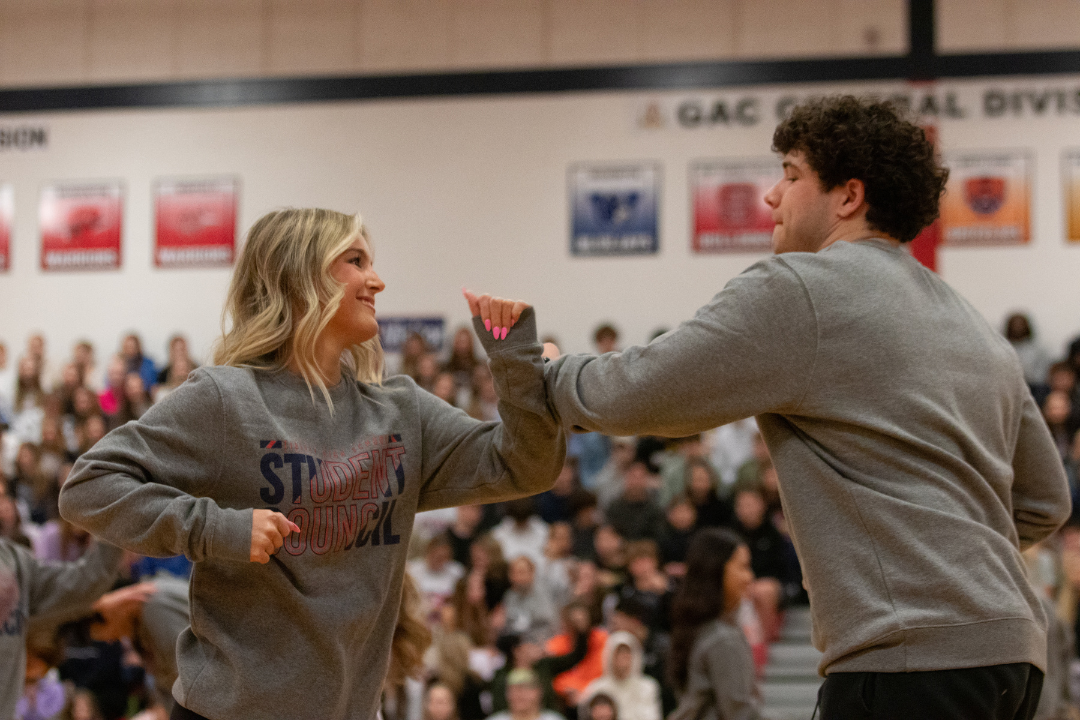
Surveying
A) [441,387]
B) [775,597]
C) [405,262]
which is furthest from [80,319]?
[775,597]

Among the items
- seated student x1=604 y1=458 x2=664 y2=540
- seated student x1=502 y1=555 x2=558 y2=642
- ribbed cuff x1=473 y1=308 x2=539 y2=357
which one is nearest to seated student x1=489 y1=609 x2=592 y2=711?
seated student x1=502 y1=555 x2=558 y2=642

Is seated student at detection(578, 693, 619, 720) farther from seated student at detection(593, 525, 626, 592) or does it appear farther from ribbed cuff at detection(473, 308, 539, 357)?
ribbed cuff at detection(473, 308, 539, 357)

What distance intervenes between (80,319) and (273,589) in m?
13.1

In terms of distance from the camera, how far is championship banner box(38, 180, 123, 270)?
1454 cm

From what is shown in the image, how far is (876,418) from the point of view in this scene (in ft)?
7.40

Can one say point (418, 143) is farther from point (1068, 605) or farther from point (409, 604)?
point (409, 604)

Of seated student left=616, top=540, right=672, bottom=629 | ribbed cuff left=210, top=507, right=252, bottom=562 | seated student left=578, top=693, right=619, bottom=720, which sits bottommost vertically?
seated student left=578, top=693, right=619, bottom=720

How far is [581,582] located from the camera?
848cm

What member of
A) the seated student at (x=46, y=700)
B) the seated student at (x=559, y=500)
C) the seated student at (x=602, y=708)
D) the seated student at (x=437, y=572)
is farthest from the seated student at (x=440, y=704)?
the seated student at (x=46, y=700)

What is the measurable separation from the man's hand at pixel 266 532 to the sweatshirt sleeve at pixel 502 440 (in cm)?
52

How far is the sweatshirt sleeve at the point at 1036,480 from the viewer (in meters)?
2.58

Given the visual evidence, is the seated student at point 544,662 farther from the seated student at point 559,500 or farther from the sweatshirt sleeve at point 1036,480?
the sweatshirt sleeve at point 1036,480

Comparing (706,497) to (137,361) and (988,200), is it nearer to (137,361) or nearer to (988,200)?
(988,200)

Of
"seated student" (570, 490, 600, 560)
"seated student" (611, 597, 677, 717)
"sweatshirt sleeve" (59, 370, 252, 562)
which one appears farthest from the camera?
"seated student" (570, 490, 600, 560)
